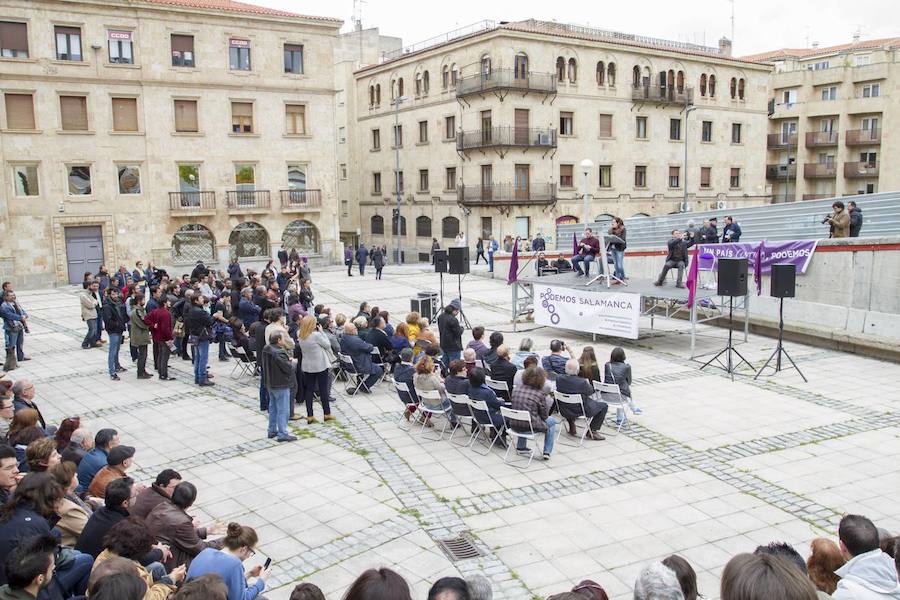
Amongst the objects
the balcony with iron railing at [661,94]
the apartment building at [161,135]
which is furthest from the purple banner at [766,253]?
the balcony with iron railing at [661,94]

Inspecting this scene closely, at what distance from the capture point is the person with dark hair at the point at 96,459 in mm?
7285

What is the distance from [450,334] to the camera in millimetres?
13883

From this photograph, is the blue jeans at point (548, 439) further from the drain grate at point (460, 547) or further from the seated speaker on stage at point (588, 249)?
the seated speaker on stage at point (588, 249)

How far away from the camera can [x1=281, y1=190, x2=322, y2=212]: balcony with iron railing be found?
38031 mm

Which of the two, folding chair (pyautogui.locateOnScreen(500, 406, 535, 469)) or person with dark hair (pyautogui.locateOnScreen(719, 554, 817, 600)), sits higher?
person with dark hair (pyautogui.locateOnScreen(719, 554, 817, 600))

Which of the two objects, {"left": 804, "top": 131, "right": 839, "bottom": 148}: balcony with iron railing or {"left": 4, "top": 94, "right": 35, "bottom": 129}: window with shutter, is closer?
{"left": 4, "top": 94, "right": 35, "bottom": 129}: window with shutter

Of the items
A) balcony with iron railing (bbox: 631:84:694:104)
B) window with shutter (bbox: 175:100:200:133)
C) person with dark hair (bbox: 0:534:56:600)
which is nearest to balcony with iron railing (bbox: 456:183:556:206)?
balcony with iron railing (bbox: 631:84:694:104)

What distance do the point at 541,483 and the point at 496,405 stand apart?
1382 mm

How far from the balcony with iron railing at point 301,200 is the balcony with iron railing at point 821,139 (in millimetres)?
40826

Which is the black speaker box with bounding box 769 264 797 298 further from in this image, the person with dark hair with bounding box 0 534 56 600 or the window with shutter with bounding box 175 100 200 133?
the window with shutter with bounding box 175 100 200 133

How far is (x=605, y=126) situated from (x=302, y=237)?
19.3m

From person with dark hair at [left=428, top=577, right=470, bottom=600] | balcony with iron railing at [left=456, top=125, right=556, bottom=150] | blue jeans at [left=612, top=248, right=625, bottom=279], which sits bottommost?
person with dark hair at [left=428, top=577, right=470, bottom=600]

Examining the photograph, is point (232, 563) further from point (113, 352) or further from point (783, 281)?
point (783, 281)

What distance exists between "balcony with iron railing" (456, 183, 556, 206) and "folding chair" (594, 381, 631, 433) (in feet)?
99.5
